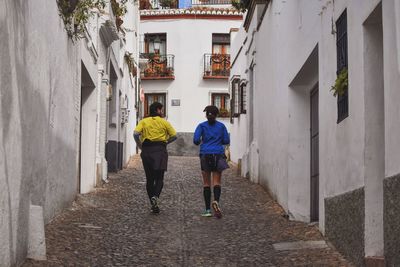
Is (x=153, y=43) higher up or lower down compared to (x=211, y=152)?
higher up

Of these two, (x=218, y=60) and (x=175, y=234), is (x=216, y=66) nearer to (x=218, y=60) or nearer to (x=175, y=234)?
(x=218, y=60)

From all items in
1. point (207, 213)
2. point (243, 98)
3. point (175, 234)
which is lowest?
point (175, 234)

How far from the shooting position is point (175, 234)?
9.69m

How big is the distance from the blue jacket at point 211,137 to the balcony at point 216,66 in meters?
25.7

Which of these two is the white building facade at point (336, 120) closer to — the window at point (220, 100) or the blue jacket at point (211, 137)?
the blue jacket at point (211, 137)

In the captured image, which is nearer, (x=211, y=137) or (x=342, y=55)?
(x=342, y=55)

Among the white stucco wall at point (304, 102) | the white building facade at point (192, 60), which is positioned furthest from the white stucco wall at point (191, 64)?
the white stucco wall at point (304, 102)

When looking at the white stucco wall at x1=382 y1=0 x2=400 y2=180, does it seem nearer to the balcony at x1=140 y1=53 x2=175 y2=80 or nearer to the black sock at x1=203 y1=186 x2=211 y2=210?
the black sock at x1=203 y1=186 x2=211 y2=210

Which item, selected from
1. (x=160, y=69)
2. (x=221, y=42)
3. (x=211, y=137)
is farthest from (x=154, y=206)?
(x=221, y=42)

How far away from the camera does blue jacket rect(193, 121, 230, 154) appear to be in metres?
11.7

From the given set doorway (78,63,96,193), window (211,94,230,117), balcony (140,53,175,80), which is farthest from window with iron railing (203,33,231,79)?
doorway (78,63,96,193)

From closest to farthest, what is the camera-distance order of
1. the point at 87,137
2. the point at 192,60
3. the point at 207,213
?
1. the point at 207,213
2. the point at 87,137
3. the point at 192,60

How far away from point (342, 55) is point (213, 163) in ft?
13.4

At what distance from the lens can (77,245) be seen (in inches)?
336
